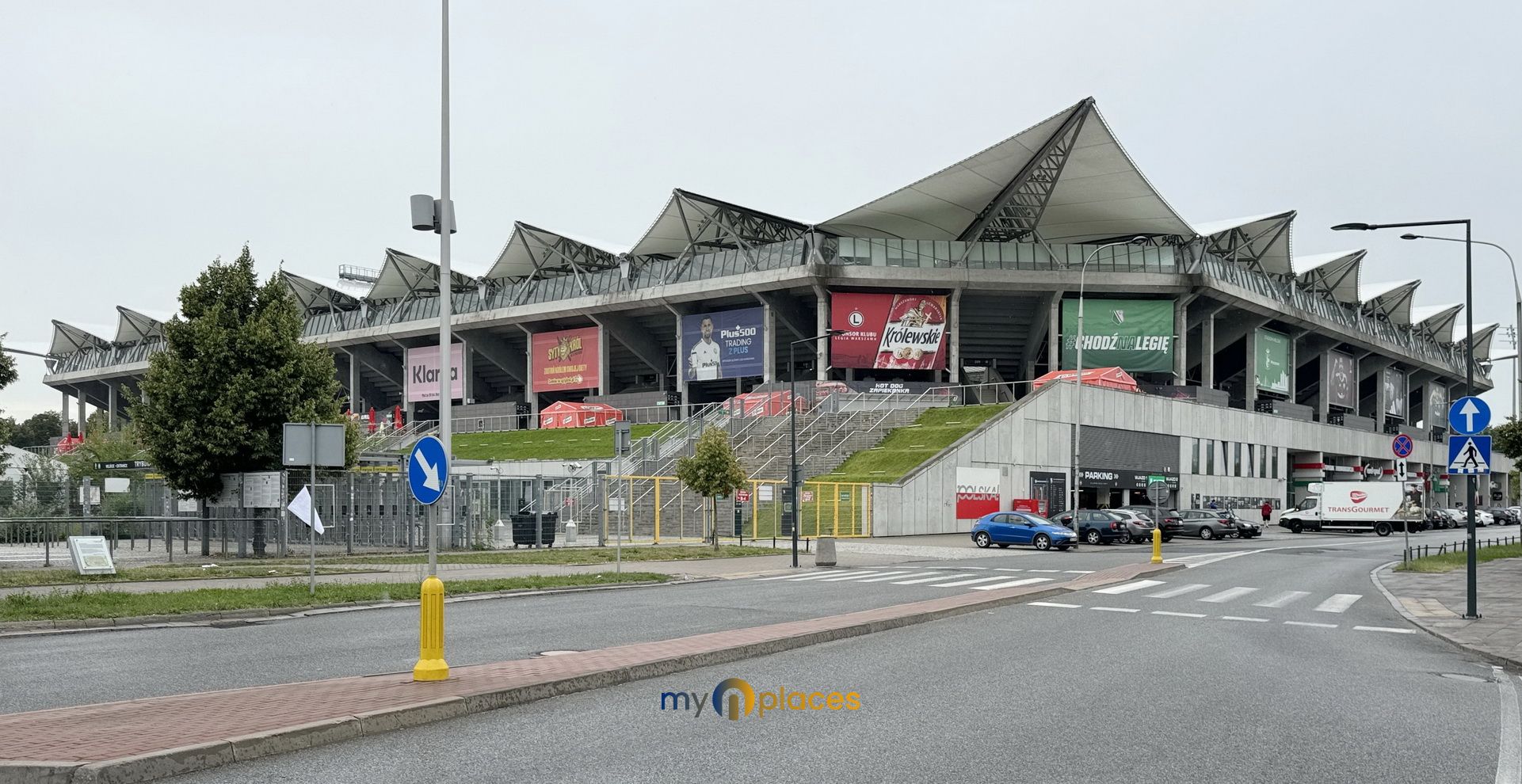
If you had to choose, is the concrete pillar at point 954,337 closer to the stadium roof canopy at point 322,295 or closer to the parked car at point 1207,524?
the parked car at point 1207,524

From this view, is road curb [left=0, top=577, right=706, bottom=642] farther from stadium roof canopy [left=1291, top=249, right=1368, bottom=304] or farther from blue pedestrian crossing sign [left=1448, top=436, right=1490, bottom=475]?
stadium roof canopy [left=1291, top=249, right=1368, bottom=304]

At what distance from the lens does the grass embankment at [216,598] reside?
1544 cm

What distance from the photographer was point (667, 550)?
33.1 m

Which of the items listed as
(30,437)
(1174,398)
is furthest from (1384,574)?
(30,437)

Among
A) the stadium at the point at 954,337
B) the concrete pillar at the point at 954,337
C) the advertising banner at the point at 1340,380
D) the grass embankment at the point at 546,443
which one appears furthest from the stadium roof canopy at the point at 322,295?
the advertising banner at the point at 1340,380

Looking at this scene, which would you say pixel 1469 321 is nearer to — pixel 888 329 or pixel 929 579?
pixel 929 579

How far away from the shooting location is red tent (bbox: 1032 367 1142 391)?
58.9 m

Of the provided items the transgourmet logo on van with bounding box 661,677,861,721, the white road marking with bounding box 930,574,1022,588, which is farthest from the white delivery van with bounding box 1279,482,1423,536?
the transgourmet logo on van with bounding box 661,677,861,721

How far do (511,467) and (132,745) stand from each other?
53357 mm

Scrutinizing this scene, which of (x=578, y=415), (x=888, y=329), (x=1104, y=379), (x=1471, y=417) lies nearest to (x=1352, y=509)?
(x=1104, y=379)

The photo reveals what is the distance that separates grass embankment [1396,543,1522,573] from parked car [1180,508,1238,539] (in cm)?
1370

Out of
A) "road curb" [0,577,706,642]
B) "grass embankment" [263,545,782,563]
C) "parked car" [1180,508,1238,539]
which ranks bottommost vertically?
"parked car" [1180,508,1238,539]

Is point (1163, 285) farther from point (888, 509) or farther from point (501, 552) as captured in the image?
point (501, 552)

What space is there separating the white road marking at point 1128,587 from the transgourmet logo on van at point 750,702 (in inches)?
501
